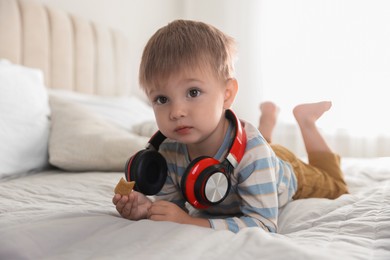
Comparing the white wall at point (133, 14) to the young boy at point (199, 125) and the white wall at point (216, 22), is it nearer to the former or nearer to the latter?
the white wall at point (216, 22)

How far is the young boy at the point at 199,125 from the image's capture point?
0.88 meters

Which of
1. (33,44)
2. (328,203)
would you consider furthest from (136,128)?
(328,203)

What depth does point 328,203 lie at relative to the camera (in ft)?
3.48

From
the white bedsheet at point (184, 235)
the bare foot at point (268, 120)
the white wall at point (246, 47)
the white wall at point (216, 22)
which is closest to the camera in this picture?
the white bedsheet at point (184, 235)

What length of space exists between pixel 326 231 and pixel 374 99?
91.3 inches

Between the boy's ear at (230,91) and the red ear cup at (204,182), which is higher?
the boy's ear at (230,91)

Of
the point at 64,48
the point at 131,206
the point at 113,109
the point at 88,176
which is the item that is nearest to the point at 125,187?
the point at 131,206

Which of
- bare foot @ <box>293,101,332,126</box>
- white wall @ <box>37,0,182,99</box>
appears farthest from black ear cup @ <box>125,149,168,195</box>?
white wall @ <box>37,0,182,99</box>

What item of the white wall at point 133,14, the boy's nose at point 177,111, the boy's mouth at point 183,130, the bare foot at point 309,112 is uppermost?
the white wall at point 133,14

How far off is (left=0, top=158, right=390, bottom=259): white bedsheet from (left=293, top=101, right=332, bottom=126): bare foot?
0.41 m

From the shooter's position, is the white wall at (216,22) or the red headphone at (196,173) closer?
the red headphone at (196,173)

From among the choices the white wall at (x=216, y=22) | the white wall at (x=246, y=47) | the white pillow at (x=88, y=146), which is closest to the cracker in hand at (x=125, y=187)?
the white pillow at (x=88, y=146)

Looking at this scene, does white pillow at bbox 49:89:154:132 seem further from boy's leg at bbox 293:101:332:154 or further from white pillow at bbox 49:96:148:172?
boy's leg at bbox 293:101:332:154

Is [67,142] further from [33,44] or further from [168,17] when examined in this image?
[168,17]
